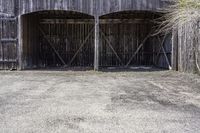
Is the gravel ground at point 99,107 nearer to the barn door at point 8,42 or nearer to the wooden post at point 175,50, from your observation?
the wooden post at point 175,50

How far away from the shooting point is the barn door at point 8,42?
63.8 ft

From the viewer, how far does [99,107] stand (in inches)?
353

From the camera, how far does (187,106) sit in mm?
9148

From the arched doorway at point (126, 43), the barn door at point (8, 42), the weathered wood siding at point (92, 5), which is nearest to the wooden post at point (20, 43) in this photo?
the barn door at point (8, 42)

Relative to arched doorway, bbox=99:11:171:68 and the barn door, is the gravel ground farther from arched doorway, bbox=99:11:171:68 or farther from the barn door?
arched doorway, bbox=99:11:171:68

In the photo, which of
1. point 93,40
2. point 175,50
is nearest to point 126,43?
point 93,40

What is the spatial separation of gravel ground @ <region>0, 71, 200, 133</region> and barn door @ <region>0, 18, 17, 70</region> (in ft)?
17.6

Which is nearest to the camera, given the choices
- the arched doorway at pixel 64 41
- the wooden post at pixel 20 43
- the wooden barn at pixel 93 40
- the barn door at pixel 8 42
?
the wooden post at pixel 20 43

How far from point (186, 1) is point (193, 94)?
3.37 m

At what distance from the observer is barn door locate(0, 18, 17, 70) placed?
1945cm

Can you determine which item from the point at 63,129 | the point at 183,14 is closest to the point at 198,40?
the point at 183,14

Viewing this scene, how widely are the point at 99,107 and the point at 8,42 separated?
1157 centimetres

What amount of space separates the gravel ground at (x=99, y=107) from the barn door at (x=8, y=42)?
17.6ft

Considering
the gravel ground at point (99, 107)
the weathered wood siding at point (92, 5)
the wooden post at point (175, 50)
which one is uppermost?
the weathered wood siding at point (92, 5)
